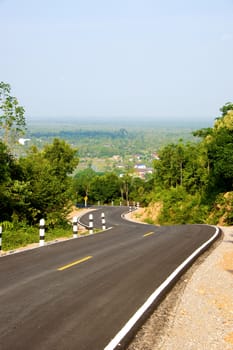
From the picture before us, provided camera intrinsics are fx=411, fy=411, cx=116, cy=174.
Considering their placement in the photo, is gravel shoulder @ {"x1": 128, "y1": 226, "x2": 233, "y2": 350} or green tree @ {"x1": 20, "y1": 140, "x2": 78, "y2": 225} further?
green tree @ {"x1": 20, "y1": 140, "x2": 78, "y2": 225}

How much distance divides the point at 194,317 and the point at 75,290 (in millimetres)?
2597

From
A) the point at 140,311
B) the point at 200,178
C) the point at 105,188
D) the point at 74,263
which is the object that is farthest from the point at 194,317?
the point at 105,188

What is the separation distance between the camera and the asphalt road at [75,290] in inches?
240

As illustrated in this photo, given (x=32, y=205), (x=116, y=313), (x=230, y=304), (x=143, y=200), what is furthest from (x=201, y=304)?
(x=143, y=200)

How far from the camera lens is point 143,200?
283 ft

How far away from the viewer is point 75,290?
8.61 metres

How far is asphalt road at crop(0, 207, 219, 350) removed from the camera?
6.10 meters

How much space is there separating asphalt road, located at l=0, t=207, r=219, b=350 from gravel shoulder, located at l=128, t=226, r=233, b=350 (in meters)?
0.51

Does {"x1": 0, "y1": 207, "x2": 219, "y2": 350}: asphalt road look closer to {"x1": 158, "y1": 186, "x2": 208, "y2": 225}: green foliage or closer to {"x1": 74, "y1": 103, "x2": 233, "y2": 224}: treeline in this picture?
{"x1": 74, "y1": 103, "x2": 233, "y2": 224}: treeline

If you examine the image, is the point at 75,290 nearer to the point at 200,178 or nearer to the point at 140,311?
the point at 140,311

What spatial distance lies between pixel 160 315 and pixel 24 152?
22.0m

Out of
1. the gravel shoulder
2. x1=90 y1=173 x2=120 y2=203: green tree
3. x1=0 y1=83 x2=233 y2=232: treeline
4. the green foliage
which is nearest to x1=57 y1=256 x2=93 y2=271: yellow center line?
the gravel shoulder

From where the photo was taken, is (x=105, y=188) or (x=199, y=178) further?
(x=105, y=188)

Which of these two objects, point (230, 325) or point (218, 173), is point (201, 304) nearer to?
point (230, 325)
